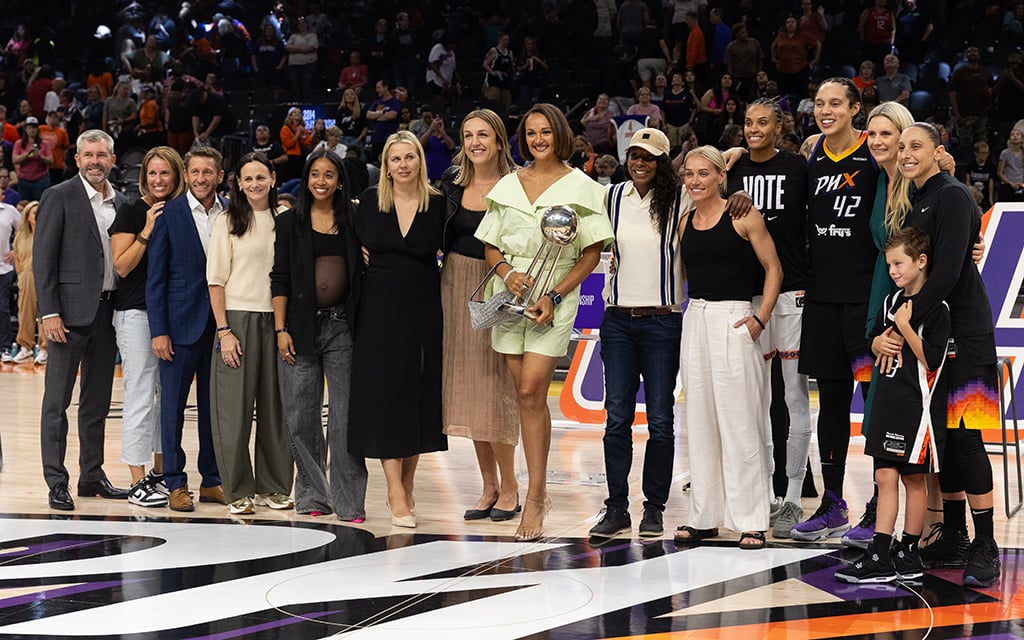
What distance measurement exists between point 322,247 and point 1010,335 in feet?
14.5

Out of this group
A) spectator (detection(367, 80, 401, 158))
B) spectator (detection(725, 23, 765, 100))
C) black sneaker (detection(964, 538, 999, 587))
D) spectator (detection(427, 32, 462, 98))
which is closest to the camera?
black sneaker (detection(964, 538, 999, 587))

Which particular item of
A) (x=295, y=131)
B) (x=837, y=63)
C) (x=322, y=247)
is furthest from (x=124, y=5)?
(x=322, y=247)

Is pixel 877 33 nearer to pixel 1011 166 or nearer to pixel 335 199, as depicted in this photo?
pixel 1011 166

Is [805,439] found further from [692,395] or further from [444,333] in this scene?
[444,333]

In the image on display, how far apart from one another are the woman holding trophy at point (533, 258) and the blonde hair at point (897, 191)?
3.74ft

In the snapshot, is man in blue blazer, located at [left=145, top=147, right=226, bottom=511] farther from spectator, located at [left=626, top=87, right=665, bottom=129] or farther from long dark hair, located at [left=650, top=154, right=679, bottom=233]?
spectator, located at [left=626, top=87, right=665, bottom=129]

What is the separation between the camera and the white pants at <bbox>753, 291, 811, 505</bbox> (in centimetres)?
540

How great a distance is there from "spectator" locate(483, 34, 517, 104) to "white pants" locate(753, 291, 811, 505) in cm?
1099

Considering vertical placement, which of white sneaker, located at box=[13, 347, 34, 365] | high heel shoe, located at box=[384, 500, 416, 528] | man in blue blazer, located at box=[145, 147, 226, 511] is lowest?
high heel shoe, located at box=[384, 500, 416, 528]

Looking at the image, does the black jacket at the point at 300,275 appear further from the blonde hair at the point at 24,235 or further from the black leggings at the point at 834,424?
the blonde hair at the point at 24,235

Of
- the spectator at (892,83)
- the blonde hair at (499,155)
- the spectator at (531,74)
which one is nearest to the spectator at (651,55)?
the spectator at (531,74)

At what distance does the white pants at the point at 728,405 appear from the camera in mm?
5094

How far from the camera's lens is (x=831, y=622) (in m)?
4.15

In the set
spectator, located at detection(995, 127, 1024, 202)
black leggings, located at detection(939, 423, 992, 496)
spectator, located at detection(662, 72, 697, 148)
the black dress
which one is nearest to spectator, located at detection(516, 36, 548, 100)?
spectator, located at detection(662, 72, 697, 148)
